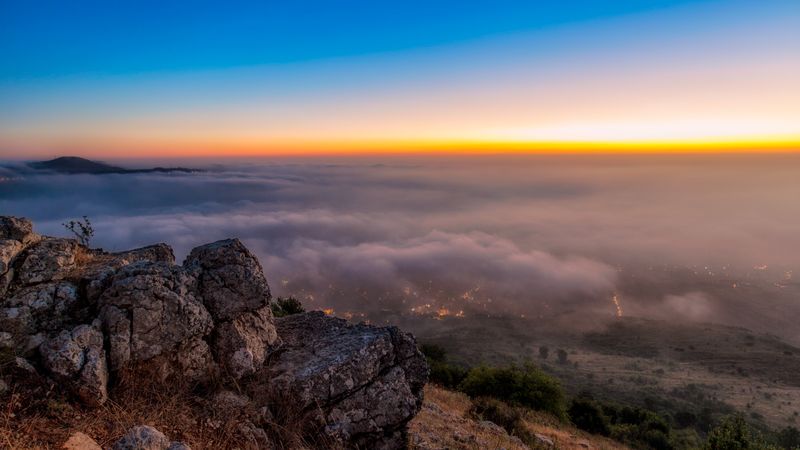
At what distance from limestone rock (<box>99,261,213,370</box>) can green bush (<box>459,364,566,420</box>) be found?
→ 22.9 meters

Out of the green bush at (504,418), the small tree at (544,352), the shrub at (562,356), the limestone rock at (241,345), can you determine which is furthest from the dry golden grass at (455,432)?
the small tree at (544,352)

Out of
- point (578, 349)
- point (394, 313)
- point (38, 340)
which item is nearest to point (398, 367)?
point (38, 340)

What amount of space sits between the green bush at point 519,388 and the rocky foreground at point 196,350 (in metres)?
20.5

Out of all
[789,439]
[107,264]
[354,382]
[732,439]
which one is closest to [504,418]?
[354,382]

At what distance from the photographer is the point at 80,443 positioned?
18.0 feet

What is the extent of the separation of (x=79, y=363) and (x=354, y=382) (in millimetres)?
4628

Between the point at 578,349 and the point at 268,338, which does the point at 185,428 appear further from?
the point at 578,349

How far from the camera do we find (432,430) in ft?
40.4

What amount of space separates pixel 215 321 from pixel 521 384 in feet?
84.8

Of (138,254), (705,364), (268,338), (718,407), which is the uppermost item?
(138,254)

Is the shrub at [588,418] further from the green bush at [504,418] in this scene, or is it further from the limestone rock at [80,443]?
the limestone rock at [80,443]

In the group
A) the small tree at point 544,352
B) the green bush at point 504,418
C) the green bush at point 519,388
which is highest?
the green bush at point 504,418

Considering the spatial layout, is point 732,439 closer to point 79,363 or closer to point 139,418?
point 139,418

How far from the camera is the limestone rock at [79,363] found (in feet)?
20.7
